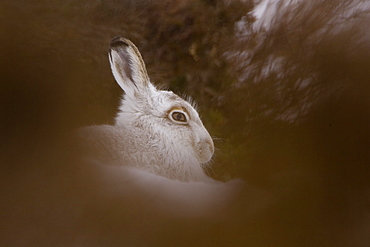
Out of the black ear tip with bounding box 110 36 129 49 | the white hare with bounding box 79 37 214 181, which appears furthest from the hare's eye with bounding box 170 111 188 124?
the black ear tip with bounding box 110 36 129 49

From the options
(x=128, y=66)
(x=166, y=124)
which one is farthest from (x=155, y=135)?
(x=128, y=66)

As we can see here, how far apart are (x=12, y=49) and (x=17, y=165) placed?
0.20 metres

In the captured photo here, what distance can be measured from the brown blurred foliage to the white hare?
0.07ft

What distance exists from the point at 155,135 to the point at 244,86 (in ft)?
0.60

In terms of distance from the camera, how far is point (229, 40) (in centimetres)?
69

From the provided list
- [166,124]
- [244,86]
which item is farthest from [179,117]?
[244,86]

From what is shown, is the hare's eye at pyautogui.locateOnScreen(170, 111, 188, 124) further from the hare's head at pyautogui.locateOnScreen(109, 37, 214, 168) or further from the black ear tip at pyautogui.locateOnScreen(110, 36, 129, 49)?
the black ear tip at pyautogui.locateOnScreen(110, 36, 129, 49)

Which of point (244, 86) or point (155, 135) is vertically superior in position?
point (244, 86)

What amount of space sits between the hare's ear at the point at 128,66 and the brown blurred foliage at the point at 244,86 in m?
0.02

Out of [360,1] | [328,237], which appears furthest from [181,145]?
[360,1]

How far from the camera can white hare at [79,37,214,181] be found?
26.0 inches

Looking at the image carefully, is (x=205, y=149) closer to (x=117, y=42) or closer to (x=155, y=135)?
(x=155, y=135)

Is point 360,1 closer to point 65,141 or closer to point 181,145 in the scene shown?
point 181,145

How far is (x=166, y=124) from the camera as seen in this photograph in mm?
674
